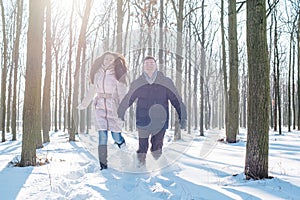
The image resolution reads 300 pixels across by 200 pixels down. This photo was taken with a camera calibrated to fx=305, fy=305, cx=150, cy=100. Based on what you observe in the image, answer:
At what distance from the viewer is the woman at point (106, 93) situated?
489 cm

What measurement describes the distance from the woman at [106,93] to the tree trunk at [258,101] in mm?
2063

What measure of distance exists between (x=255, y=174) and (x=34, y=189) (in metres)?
2.60

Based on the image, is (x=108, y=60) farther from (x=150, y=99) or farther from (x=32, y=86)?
(x=32, y=86)

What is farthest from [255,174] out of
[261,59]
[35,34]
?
[35,34]

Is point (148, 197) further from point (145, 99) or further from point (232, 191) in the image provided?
point (145, 99)

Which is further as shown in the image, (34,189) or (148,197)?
(34,189)

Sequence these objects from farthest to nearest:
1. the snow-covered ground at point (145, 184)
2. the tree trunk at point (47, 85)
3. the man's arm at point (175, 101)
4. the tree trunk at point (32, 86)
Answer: the tree trunk at point (47, 85)
the tree trunk at point (32, 86)
the man's arm at point (175, 101)
the snow-covered ground at point (145, 184)

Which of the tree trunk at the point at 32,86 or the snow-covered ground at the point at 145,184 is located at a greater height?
the tree trunk at the point at 32,86

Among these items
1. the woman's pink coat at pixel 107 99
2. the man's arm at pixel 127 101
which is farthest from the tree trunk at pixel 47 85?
the man's arm at pixel 127 101

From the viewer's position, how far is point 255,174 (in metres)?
3.75

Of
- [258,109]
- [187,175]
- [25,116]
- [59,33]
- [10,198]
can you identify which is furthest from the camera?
[59,33]

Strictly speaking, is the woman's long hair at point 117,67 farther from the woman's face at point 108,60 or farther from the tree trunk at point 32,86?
the tree trunk at point 32,86

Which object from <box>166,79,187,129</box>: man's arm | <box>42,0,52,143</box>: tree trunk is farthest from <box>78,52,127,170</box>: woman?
<box>42,0,52,143</box>: tree trunk

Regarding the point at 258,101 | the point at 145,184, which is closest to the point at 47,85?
the point at 145,184
